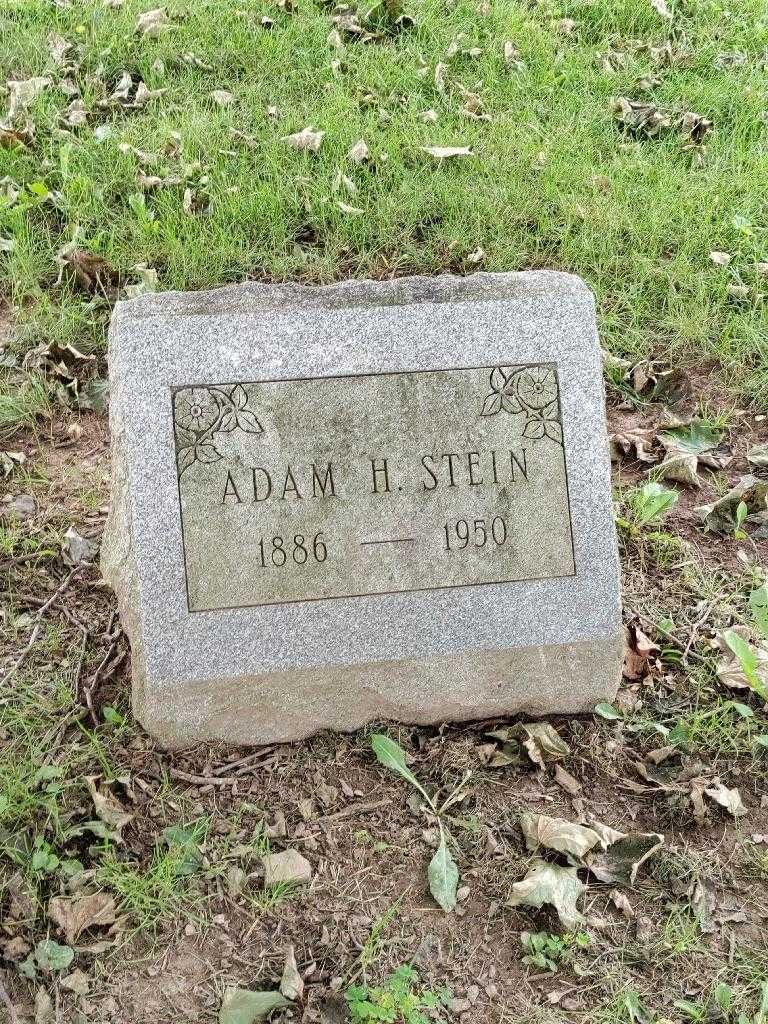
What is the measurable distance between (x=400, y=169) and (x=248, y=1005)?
3133 millimetres

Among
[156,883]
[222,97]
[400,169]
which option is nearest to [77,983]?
[156,883]

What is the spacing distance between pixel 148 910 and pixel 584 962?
949mm

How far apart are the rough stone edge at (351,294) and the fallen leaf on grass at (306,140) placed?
169 centimetres

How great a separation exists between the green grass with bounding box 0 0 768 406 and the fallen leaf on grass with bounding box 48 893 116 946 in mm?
2056

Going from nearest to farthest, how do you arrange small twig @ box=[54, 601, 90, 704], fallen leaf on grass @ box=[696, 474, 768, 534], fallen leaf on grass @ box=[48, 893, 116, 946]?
fallen leaf on grass @ box=[48, 893, 116, 946]
small twig @ box=[54, 601, 90, 704]
fallen leaf on grass @ box=[696, 474, 768, 534]

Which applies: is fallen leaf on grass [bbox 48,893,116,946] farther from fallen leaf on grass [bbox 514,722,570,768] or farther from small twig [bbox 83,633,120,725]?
fallen leaf on grass [bbox 514,722,570,768]

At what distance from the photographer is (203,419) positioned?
233 cm

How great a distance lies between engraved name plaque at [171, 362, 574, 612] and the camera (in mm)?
2326

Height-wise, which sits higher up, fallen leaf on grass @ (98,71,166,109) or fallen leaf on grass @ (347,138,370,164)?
fallen leaf on grass @ (98,71,166,109)

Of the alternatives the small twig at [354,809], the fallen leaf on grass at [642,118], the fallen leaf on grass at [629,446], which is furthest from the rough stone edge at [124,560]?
the fallen leaf on grass at [642,118]

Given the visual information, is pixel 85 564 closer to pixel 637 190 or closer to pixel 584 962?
pixel 584 962

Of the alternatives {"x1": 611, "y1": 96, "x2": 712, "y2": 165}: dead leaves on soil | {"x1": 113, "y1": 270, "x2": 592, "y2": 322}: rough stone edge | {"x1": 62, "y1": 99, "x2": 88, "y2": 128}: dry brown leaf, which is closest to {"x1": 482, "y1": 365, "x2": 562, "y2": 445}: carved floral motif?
{"x1": 113, "y1": 270, "x2": 592, "y2": 322}: rough stone edge

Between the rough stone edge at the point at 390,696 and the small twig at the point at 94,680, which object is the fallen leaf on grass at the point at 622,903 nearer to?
the rough stone edge at the point at 390,696

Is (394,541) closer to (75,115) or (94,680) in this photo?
(94,680)
